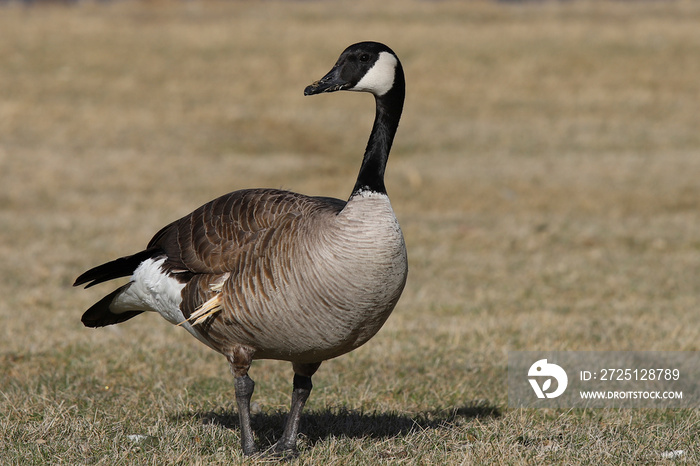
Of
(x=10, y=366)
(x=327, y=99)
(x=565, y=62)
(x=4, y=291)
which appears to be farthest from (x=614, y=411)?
(x=565, y=62)

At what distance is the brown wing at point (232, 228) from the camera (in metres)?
4.96

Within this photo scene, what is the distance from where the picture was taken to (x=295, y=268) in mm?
4633

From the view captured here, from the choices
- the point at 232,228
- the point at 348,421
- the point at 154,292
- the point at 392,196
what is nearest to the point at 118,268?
the point at 154,292

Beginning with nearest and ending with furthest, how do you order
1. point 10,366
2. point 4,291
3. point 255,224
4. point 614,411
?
point 255,224, point 614,411, point 10,366, point 4,291

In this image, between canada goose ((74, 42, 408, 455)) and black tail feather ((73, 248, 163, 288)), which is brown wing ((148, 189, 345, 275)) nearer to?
canada goose ((74, 42, 408, 455))

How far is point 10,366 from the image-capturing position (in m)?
7.29

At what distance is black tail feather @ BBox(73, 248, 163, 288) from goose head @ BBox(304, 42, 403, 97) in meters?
1.73

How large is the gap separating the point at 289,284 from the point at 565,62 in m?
29.3

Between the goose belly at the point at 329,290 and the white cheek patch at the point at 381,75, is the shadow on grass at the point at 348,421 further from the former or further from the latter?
the white cheek patch at the point at 381,75

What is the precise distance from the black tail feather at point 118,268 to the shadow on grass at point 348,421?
111 centimetres

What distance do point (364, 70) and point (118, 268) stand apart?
2.21 m

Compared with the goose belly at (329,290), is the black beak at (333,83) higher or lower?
higher

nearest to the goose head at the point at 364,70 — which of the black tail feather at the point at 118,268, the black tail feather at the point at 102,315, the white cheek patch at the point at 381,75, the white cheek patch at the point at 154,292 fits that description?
the white cheek patch at the point at 381,75

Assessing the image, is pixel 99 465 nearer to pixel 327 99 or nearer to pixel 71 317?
pixel 71 317
